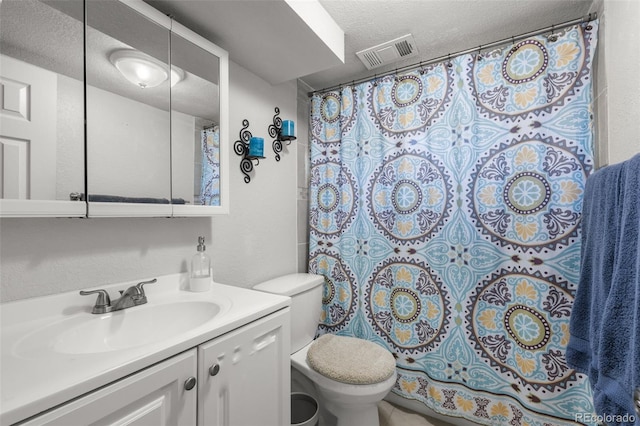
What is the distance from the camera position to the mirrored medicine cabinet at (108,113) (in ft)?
2.54

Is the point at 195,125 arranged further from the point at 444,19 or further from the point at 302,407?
the point at 302,407

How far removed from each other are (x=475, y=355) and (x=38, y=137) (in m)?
2.02

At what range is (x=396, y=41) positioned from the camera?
5.08 feet

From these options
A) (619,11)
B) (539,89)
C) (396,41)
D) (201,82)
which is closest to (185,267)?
(201,82)

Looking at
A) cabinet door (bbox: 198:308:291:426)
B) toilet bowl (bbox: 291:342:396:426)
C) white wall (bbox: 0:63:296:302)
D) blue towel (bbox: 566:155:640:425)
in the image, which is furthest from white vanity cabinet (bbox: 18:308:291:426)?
blue towel (bbox: 566:155:640:425)

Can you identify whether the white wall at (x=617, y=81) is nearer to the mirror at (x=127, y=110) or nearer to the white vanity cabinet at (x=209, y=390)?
the white vanity cabinet at (x=209, y=390)

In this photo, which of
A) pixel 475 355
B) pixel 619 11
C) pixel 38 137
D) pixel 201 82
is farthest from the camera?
pixel 475 355

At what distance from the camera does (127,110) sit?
1.01 metres

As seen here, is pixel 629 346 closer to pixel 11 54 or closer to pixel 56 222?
pixel 56 222

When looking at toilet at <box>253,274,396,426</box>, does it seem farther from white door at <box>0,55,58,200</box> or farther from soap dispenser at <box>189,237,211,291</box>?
white door at <box>0,55,58,200</box>

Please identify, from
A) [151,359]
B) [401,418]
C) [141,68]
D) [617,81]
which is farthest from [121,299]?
[617,81]

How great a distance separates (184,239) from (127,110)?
56 cm

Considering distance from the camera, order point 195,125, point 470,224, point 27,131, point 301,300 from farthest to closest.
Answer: point 301,300 < point 470,224 < point 195,125 < point 27,131

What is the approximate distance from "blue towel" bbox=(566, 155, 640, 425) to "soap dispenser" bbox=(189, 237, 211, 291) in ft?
4.34
